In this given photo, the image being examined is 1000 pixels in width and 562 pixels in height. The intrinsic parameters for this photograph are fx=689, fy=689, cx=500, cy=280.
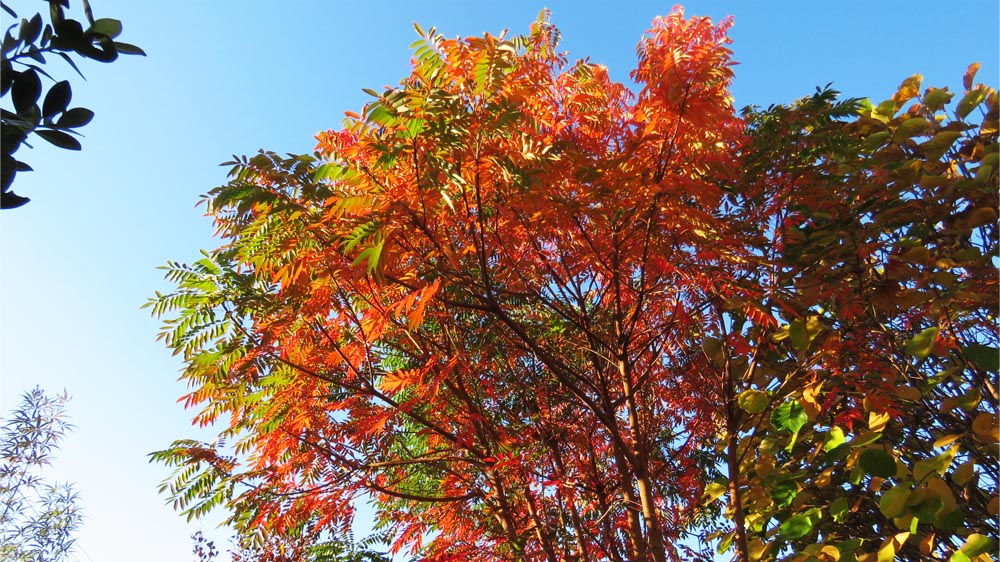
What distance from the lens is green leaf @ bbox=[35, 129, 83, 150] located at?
1396 mm

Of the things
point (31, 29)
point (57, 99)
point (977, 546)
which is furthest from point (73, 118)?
point (977, 546)

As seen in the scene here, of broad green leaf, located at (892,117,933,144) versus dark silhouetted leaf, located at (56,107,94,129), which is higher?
broad green leaf, located at (892,117,933,144)

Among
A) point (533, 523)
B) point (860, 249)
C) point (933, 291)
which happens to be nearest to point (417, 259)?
point (533, 523)

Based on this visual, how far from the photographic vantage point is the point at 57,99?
4.55ft

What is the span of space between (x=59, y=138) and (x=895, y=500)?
3.78 metres

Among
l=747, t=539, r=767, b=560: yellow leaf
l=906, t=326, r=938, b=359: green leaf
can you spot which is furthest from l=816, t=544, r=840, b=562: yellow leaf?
l=906, t=326, r=938, b=359: green leaf

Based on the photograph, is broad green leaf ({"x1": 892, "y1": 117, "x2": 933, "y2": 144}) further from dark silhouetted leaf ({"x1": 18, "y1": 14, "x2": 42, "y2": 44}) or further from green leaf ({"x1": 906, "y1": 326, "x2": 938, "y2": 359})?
dark silhouetted leaf ({"x1": 18, "y1": 14, "x2": 42, "y2": 44})

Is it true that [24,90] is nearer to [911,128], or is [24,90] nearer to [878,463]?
[878,463]

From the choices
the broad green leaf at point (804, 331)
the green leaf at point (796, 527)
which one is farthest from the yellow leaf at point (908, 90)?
the green leaf at point (796, 527)

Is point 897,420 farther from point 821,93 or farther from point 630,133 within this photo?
point 630,133

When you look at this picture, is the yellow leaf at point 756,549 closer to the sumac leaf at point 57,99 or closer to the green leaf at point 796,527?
the green leaf at point 796,527

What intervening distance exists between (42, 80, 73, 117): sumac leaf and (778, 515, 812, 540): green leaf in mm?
4064

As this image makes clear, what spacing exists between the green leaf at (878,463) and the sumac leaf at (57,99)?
3.82 metres

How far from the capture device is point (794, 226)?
4738 millimetres
